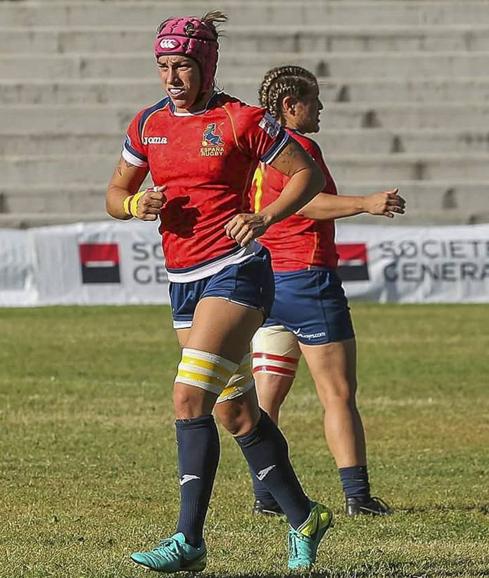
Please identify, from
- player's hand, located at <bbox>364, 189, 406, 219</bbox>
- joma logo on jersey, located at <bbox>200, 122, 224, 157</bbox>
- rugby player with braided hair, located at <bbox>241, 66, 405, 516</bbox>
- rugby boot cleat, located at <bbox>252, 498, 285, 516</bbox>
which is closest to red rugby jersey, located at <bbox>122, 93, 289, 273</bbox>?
joma logo on jersey, located at <bbox>200, 122, 224, 157</bbox>

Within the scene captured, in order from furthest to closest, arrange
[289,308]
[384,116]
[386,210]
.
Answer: [384,116] < [289,308] < [386,210]

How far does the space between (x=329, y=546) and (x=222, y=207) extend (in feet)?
5.21

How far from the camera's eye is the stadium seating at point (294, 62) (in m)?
24.7

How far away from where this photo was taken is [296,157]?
5.70 meters

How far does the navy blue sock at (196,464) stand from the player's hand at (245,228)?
2.15 ft

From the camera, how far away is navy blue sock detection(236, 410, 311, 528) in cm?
569

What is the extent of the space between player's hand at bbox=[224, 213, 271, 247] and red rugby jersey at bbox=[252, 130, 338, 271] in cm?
182

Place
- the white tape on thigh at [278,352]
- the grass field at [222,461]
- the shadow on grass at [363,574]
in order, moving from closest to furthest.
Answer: the shadow on grass at [363,574] < the grass field at [222,461] < the white tape on thigh at [278,352]

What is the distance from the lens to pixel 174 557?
5.22 m

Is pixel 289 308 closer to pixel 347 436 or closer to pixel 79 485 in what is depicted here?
pixel 347 436

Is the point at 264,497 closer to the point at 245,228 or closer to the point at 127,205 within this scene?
the point at 127,205

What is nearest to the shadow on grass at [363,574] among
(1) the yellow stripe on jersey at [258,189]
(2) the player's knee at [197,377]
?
(2) the player's knee at [197,377]

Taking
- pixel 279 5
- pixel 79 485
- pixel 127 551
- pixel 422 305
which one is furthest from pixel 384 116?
pixel 127 551

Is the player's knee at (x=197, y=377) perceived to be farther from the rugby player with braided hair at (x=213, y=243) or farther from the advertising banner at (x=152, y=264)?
the advertising banner at (x=152, y=264)
